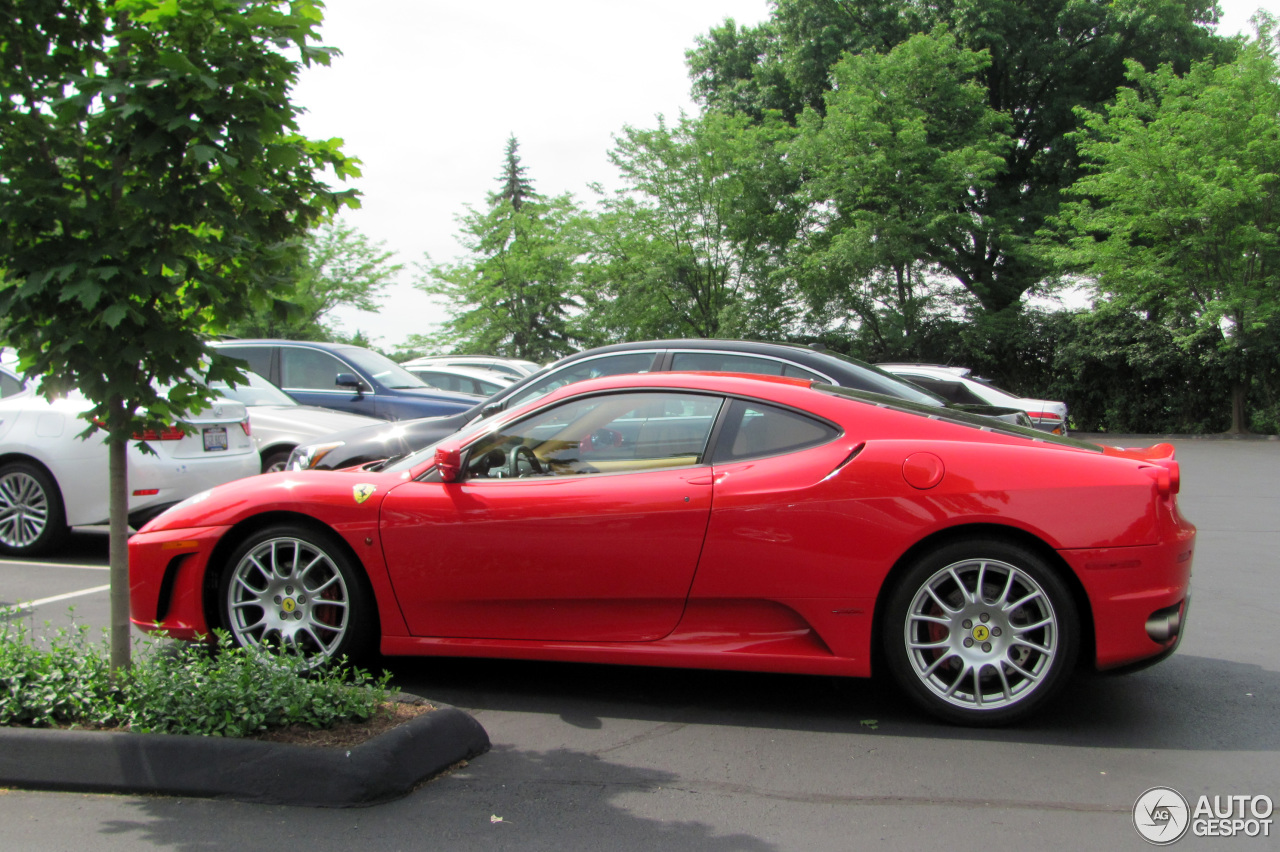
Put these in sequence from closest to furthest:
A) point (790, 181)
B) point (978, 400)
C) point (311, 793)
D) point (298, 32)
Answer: point (311, 793), point (298, 32), point (978, 400), point (790, 181)

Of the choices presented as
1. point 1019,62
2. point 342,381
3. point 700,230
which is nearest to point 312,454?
point 342,381

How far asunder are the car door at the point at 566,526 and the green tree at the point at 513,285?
116ft

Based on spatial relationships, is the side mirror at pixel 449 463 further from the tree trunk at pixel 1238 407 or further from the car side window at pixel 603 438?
the tree trunk at pixel 1238 407

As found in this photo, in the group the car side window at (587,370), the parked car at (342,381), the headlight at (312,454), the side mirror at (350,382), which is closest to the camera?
the car side window at (587,370)

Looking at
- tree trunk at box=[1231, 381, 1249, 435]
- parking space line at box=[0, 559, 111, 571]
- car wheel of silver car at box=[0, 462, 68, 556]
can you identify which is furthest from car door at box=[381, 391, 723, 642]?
tree trunk at box=[1231, 381, 1249, 435]

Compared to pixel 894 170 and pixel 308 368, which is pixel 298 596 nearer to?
pixel 308 368

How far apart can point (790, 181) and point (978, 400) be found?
1828 cm

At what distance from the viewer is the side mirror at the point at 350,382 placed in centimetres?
1171

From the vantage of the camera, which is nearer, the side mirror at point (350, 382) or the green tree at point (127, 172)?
the green tree at point (127, 172)

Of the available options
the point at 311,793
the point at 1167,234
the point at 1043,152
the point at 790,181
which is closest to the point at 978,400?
the point at 311,793

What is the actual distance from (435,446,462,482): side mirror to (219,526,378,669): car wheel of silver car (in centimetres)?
58

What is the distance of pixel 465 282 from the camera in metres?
41.8

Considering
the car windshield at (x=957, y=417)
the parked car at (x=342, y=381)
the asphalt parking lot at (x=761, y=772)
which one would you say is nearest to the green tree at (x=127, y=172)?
the asphalt parking lot at (x=761, y=772)

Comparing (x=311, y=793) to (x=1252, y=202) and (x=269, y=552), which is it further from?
(x=1252, y=202)
